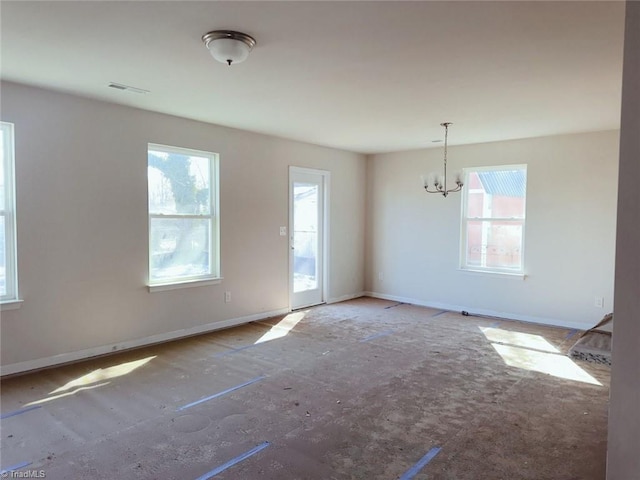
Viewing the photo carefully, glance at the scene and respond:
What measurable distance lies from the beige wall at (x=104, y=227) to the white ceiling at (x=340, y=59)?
0.33 meters

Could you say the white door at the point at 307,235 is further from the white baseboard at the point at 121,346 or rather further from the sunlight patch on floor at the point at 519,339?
the sunlight patch on floor at the point at 519,339

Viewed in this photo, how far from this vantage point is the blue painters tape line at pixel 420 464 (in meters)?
2.31

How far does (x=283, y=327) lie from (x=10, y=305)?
9.21ft

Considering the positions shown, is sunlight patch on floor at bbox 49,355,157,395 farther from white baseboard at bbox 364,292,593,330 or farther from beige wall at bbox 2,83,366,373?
white baseboard at bbox 364,292,593,330

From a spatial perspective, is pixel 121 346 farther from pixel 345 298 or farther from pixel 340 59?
pixel 345 298

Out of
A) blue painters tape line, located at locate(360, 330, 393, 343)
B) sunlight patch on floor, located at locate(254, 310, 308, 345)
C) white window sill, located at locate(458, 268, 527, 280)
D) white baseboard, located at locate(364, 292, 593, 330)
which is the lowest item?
blue painters tape line, located at locate(360, 330, 393, 343)

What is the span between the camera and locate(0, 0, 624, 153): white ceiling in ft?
7.47

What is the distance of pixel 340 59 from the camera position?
2.93 m

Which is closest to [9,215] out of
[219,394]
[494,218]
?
[219,394]

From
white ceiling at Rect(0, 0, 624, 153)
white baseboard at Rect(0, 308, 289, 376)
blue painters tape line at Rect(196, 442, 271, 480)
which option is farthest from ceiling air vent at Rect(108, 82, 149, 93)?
blue painters tape line at Rect(196, 442, 271, 480)

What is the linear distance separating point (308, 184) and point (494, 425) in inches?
169

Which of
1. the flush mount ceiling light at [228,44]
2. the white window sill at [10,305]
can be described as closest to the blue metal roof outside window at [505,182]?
the flush mount ceiling light at [228,44]

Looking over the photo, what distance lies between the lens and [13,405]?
10.2 ft

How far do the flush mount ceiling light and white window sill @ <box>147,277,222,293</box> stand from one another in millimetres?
2732
